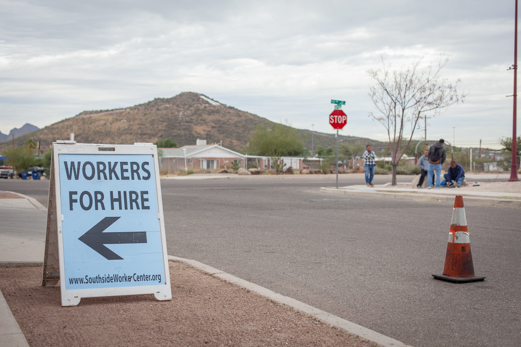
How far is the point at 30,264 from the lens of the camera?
6574 mm

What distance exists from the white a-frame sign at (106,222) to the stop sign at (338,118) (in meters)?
18.3

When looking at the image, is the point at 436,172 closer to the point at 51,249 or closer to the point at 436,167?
the point at 436,167

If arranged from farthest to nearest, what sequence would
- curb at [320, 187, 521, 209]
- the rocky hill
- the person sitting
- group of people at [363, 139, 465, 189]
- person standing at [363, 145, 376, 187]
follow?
the rocky hill
person standing at [363, 145, 376, 187]
the person sitting
group of people at [363, 139, 465, 189]
curb at [320, 187, 521, 209]

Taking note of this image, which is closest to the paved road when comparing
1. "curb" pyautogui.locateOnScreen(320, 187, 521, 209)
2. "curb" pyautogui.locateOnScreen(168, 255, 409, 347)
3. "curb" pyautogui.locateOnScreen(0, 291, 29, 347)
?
"curb" pyautogui.locateOnScreen(168, 255, 409, 347)

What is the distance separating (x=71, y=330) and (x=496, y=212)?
1231cm

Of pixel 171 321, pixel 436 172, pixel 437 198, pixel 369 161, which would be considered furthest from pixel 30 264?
pixel 369 161

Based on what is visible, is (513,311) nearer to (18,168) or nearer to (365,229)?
(365,229)

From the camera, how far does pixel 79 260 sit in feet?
16.0

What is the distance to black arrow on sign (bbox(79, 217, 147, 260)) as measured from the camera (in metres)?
4.96

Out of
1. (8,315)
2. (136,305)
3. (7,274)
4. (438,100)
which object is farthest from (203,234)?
(438,100)

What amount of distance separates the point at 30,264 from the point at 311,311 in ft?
12.5

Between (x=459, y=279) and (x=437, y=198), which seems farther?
(x=437, y=198)

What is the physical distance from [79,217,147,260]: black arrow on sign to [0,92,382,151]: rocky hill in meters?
96.3

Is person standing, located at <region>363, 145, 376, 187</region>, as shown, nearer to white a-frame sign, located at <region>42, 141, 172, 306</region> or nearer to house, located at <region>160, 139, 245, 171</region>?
white a-frame sign, located at <region>42, 141, 172, 306</region>
